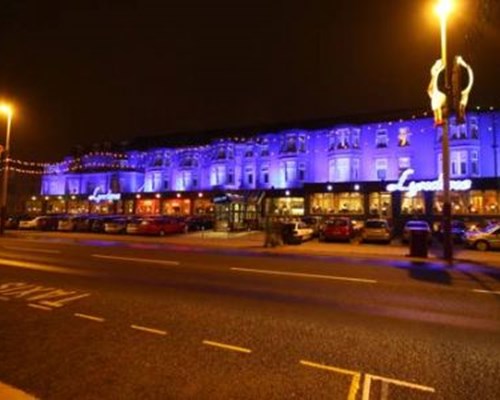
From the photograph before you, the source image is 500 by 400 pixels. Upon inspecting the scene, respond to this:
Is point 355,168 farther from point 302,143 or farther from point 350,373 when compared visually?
point 350,373

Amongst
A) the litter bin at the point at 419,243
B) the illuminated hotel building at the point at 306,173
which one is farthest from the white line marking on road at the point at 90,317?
the illuminated hotel building at the point at 306,173

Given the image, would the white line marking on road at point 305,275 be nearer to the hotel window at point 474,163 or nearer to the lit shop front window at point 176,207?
the hotel window at point 474,163

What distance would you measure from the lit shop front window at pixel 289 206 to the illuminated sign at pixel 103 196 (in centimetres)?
2349

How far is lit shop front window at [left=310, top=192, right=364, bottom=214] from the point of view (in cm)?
A: 4009


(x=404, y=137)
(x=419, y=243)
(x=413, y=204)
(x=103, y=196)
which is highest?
(x=404, y=137)

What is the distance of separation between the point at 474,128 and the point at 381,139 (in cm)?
832

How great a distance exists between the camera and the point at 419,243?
1861 cm

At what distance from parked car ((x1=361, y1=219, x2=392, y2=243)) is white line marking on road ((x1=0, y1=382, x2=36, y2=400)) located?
2447 centimetres

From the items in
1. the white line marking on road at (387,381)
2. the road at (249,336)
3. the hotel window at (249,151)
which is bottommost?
the white line marking on road at (387,381)

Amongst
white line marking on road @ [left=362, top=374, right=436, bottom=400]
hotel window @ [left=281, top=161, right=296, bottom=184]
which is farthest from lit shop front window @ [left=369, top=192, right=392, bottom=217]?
white line marking on road @ [left=362, top=374, right=436, bottom=400]

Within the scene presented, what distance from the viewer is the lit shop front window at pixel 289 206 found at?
4381 cm

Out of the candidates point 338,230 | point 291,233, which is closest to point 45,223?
point 291,233

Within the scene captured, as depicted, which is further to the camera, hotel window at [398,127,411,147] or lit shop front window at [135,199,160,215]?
lit shop front window at [135,199,160,215]

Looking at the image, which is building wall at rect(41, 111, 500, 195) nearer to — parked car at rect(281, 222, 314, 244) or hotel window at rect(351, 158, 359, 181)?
hotel window at rect(351, 158, 359, 181)
